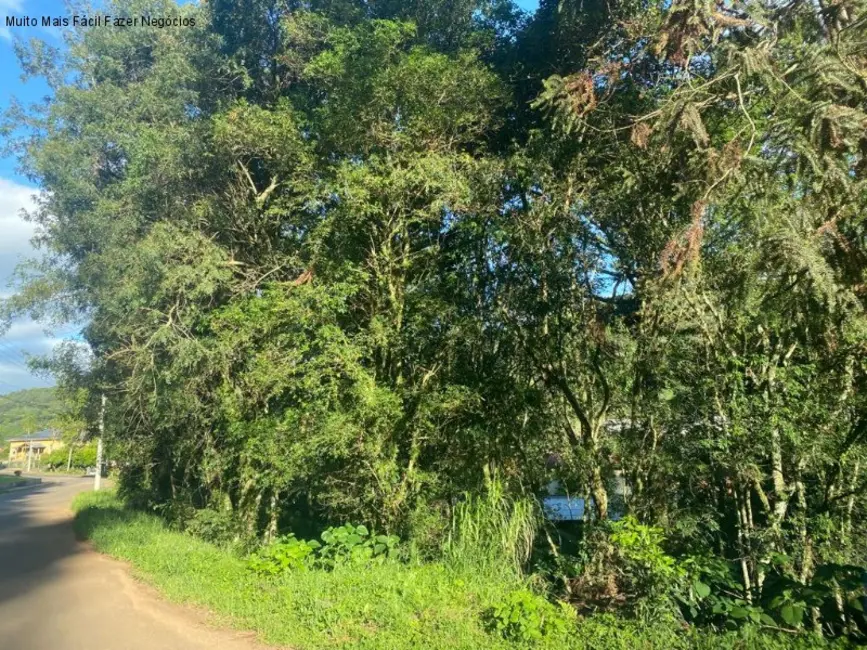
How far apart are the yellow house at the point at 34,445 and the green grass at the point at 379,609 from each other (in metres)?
91.7

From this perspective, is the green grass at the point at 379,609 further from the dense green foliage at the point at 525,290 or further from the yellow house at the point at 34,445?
the yellow house at the point at 34,445

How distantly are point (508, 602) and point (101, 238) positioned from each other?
46.7 feet

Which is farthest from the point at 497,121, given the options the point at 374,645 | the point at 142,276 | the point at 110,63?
the point at 110,63

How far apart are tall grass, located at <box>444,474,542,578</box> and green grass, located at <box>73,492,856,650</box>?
10.5 inches

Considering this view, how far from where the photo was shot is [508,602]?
5.95m

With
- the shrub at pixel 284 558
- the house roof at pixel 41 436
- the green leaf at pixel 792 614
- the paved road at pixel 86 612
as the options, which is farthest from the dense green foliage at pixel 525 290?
the house roof at pixel 41 436

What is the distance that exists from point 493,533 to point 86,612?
15.7ft

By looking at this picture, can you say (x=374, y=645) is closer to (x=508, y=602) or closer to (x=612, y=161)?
(x=508, y=602)

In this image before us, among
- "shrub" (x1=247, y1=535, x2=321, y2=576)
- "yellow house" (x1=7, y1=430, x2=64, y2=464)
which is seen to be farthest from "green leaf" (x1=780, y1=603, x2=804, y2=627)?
"yellow house" (x1=7, y1=430, x2=64, y2=464)

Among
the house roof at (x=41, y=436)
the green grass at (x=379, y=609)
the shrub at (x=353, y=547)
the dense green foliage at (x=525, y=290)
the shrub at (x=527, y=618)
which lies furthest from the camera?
the house roof at (x=41, y=436)

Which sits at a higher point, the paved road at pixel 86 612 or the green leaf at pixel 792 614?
the green leaf at pixel 792 614

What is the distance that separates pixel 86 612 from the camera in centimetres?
727

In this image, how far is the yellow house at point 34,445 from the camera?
9095 centimetres

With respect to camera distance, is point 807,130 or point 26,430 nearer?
point 807,130
